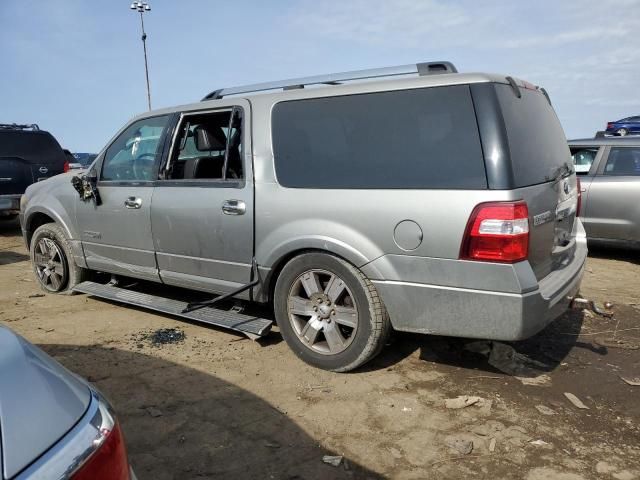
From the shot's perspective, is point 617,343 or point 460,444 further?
point 617,343

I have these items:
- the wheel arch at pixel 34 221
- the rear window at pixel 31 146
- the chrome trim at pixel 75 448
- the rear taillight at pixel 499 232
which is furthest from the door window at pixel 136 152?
the rear window at pixel 31 146

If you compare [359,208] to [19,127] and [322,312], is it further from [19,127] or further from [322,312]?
[19,127]

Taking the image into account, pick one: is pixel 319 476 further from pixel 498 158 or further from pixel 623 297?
pixel 623 297

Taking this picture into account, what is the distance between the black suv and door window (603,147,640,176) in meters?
9.25

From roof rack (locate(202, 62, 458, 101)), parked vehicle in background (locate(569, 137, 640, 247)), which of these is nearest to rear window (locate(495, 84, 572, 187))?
roof rack (locate(202, 62, 458, 101))

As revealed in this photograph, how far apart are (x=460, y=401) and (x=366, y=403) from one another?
59 centimetres

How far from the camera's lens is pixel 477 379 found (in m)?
3.51

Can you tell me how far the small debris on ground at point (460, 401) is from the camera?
3146 millimetres

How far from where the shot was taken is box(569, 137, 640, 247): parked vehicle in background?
657 centimetres

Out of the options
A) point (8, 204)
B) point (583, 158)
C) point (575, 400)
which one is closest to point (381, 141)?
point (575, 400)

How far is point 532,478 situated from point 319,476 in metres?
1.03

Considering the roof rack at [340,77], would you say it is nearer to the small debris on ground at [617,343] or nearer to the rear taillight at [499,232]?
the rear taillight at [499,232]

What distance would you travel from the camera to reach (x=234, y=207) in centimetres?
382

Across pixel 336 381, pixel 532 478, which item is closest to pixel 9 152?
pixel 336 381
